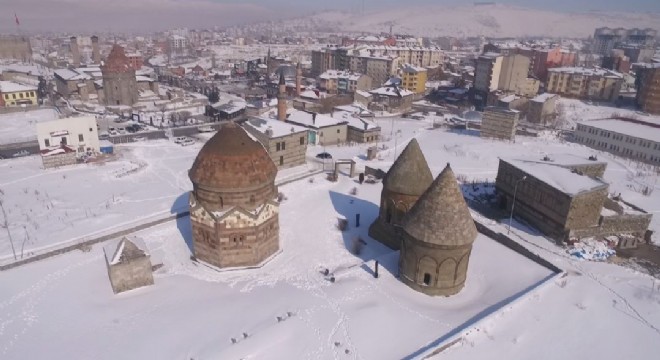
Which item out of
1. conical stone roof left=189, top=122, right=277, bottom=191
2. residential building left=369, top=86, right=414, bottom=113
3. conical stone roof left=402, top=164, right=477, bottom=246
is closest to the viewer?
conical stone roof left=402, top=164, right=477, bottom=246

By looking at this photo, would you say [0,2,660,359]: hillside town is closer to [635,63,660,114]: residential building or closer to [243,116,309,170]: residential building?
[243,116,309,170]: residential building

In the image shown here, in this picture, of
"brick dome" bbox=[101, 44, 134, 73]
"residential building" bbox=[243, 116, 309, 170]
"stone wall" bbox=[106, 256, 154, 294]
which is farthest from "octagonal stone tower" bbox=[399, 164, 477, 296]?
"brick dome" bbox=[101, 44, 134, 73]

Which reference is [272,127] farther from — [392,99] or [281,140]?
[392,99]

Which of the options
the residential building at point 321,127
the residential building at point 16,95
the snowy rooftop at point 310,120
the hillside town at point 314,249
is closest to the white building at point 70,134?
the hillside town at point 314,249

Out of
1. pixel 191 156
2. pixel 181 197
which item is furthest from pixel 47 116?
pixel 181 197

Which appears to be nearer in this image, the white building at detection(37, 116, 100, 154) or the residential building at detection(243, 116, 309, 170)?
the residential building at detection(243, 116, 309, 170)

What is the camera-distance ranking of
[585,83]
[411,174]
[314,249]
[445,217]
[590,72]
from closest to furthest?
1. [445,217]
2. [411,174]
3. [314,249]
4. [585,83]
5. [590,72]

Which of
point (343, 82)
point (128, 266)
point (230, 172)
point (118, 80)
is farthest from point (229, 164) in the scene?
point (343, 82)
